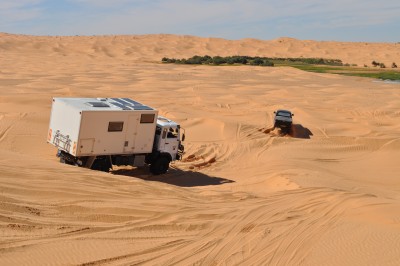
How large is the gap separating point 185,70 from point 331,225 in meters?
50.1

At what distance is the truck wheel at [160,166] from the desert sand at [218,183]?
306 millimetres

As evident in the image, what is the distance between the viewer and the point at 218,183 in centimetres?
2050

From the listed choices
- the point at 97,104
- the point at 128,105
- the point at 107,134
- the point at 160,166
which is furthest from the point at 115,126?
the point at 160,166

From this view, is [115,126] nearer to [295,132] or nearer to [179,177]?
[179,177]

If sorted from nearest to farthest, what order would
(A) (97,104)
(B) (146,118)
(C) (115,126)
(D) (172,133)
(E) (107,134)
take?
(E) (107,134)
(C) (115,126)
(A) (97,104)
(B) (146,118)
(D) (172,133)

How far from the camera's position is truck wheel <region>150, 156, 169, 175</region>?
20859mm

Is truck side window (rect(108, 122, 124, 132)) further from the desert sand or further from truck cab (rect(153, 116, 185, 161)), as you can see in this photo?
truck cab (rect(153, 116, 185, 161))

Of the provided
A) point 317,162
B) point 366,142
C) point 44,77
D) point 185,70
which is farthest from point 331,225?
point 185,70

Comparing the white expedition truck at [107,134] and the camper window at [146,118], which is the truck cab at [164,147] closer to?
the white expedition truck at [107,134]

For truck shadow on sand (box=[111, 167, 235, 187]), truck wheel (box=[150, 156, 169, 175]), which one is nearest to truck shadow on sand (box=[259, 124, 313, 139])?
truck shadow on sand (box=[111, 167, 235, 187])

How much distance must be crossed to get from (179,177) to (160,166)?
85 cm

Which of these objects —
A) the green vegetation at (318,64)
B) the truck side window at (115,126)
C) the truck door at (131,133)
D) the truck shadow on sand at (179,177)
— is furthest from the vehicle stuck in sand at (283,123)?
the green vegetation at (318,64)

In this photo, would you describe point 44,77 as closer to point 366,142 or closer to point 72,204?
point 366,142

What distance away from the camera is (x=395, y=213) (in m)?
15.7
